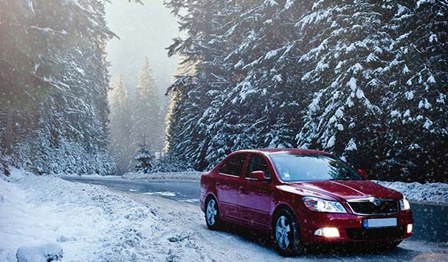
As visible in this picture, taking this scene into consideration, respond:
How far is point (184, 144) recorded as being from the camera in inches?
1635

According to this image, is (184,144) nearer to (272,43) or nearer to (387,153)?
(272,43)

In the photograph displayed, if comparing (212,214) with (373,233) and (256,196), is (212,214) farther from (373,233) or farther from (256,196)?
(373,233)

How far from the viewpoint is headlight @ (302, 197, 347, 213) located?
7.20m

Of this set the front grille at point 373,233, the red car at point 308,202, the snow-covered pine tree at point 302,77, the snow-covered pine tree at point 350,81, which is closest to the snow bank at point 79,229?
the red car at point 308,202

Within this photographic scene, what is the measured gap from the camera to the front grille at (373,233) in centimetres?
720

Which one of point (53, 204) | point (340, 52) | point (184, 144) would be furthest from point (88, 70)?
point (53, 204)

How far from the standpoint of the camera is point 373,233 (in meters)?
7.26

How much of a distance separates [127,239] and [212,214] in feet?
9.12

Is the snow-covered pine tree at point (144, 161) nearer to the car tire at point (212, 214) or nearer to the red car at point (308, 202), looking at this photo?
the car tire at point (212, 214)

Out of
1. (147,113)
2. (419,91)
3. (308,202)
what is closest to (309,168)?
(308,202)

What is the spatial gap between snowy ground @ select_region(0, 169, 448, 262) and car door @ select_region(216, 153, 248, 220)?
0.51 meters

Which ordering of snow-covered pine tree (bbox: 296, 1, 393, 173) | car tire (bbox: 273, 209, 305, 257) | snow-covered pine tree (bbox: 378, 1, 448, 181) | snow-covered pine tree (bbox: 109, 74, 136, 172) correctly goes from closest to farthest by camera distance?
car tire (bbox: 273, 209, 305, 257), snow-covered pine tree (bbox: 378, 1, 448, 181), snow-covered pine tree (bbox: 296, 1, 393, 173), snow-covered pine tree (bbox: 109, 74, 136, 172)

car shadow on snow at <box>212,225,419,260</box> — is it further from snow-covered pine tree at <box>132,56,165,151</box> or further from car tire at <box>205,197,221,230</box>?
snow-covered pine tree at <box>132,56,165,151</box>

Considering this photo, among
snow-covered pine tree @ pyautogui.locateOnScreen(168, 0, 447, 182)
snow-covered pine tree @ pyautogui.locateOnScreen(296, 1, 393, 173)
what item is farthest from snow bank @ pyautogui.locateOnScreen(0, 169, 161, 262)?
snow-covered pine tree @ pyautogui.locateOnScreen(168, 0, 447, 182)
